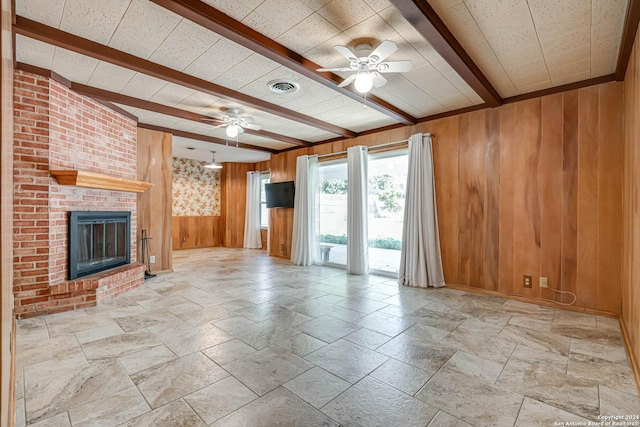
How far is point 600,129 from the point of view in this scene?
321cm

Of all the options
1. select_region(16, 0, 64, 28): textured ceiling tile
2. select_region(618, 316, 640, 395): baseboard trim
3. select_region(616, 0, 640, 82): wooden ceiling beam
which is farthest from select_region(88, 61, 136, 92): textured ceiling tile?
select_region(618, 316, 640, 395): baseboard trim

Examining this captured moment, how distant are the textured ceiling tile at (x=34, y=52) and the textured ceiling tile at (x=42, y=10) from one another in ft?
1.42

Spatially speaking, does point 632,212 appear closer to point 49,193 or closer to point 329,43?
point 329,43

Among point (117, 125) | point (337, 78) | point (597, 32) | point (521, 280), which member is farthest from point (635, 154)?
Result: point (117, 125)

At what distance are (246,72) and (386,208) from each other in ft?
10.5

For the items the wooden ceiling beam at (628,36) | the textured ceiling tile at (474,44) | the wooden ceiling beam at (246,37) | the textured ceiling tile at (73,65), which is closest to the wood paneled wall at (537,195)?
the wooden ceiling beam at (628,36)

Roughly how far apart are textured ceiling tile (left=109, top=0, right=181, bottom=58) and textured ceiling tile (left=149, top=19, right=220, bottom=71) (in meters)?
0.05

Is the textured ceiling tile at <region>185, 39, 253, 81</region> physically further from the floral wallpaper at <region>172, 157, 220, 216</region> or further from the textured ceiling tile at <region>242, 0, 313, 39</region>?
the floral wallpaper at <region>172, 157, 220, 216</region>

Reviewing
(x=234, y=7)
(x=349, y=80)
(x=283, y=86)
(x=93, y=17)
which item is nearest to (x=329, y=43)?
(x=349, y=80)

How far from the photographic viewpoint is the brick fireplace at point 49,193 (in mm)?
3066

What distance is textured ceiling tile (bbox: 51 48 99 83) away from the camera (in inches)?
111

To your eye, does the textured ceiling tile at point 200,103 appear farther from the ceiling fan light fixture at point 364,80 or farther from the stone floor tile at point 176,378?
the stone floor tile at point 176,378

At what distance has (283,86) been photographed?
11.2 feet

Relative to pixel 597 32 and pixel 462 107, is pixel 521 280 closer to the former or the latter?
pixel 462 107
